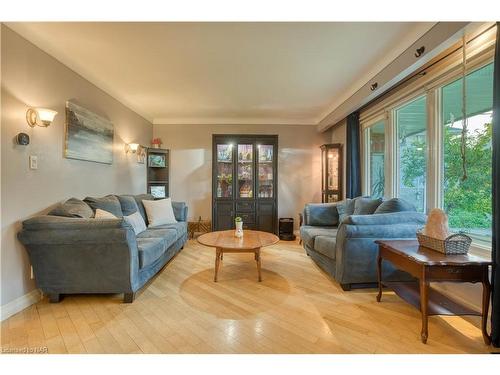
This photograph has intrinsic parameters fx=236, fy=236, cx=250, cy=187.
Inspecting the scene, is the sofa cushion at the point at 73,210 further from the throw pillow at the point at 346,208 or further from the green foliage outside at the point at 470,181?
the green foliage outside at the point at 470,181

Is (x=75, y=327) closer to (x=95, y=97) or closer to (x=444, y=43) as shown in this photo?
(x=95, y=97)

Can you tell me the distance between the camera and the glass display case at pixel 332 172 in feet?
14.5

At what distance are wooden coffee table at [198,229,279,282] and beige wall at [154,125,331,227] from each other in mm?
2106

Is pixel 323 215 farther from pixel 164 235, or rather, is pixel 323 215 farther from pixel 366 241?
pixel 164 235

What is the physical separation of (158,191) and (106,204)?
77.3 inches

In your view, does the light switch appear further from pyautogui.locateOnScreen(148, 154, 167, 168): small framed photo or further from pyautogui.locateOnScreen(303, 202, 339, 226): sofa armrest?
pyautogui.locateOnScreen(303, 202, 339, 226): sofa armrest

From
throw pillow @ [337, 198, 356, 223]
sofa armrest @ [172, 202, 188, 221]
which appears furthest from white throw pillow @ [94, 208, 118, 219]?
throw pillow @ [337, 198, 356, 223]

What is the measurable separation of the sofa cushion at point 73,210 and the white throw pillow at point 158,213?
100cm

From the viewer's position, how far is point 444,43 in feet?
6.18

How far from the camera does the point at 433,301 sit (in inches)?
71.9

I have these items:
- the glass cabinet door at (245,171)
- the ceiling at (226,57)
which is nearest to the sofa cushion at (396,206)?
the ceiling at (226,57)

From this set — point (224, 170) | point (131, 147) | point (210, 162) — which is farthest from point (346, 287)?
point (131, 147)
